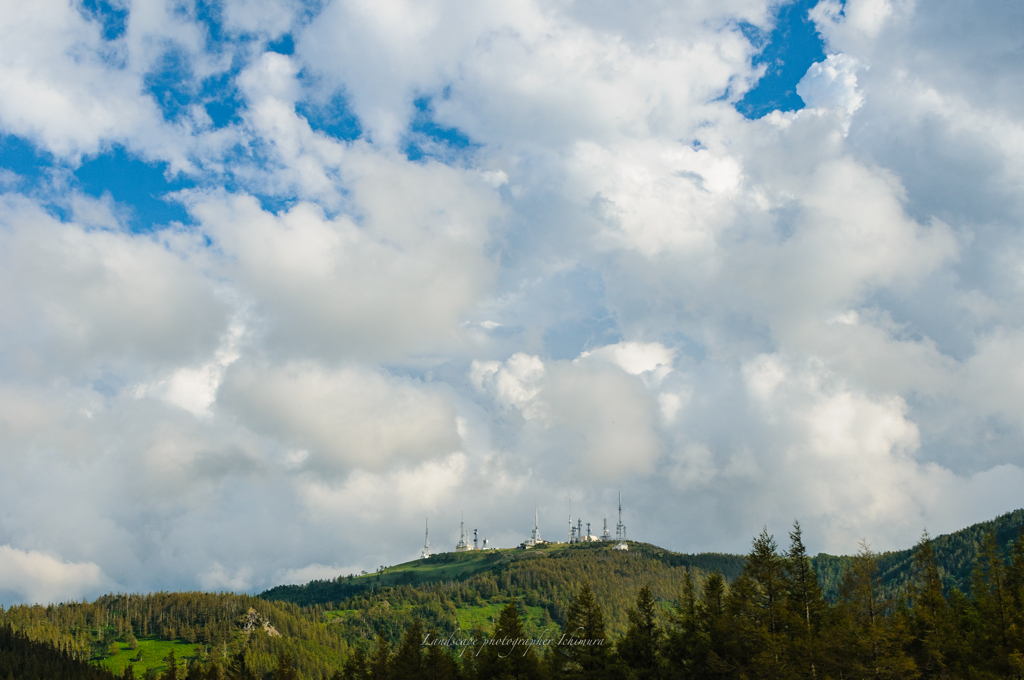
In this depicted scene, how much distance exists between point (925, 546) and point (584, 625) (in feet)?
152

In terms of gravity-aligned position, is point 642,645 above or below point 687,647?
above

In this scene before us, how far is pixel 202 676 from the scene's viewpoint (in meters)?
161

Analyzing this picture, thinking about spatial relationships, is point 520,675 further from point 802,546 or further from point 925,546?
point 925,546

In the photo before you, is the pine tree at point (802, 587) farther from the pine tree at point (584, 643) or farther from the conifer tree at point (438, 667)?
the conifer tree at point (438, 667)

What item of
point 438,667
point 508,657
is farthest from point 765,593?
point 438,667

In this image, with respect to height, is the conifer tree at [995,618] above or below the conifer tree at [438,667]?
above

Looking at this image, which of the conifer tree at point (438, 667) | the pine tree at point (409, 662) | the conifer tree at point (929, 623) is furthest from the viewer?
the pine tree at point (409, 662)

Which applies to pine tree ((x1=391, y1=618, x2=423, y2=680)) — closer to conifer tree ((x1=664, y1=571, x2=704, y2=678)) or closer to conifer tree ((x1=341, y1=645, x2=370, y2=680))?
conifer tree ((x1=341, y1=645, x2=370, y2=680))

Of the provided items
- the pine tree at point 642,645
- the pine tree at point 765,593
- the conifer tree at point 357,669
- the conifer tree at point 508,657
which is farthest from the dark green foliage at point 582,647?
the conifer tree at point 357,669

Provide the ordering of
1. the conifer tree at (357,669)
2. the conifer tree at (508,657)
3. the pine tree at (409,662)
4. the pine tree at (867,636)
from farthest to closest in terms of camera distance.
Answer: the conifer tree at (357,669) → the pine tree at (409,662) → the conifer tree at (508,657) → the pine tree at (867,636)

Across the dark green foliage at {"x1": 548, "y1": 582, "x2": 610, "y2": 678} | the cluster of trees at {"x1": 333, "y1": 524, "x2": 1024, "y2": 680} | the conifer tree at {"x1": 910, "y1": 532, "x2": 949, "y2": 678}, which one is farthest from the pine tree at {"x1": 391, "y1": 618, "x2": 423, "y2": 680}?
the conifer tree at {"x1": 910, "y1": 532, "x2": 949, "y2": 678}

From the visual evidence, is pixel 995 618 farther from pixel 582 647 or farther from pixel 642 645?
pixel 582 647

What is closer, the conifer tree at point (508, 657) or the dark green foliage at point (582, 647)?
the dark green foliage at point (582, 647)

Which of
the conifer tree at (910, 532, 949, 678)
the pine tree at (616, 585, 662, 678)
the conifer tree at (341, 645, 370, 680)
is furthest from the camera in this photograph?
the conifer tree at (341, 645, 370, 680)
